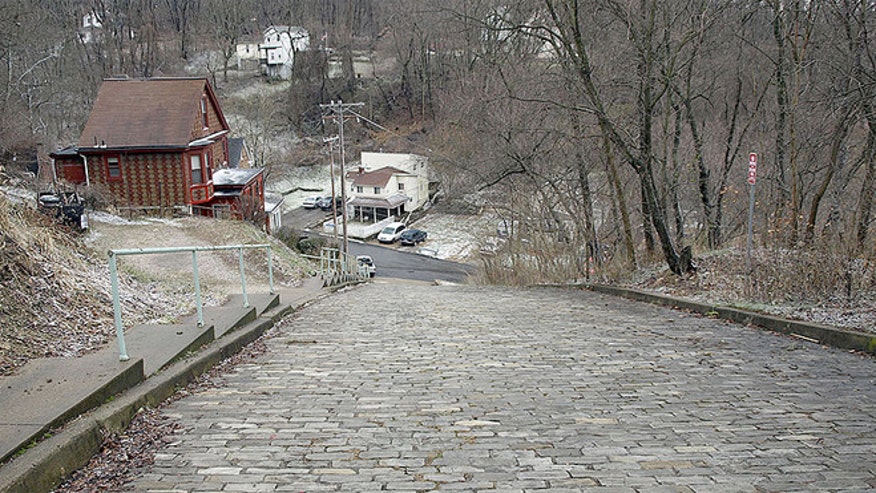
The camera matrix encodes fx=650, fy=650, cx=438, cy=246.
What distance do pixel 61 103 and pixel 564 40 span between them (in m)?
52.9

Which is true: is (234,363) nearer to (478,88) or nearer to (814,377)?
(814,377)

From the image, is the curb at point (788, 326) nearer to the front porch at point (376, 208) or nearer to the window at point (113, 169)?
the window at point (113, 169)

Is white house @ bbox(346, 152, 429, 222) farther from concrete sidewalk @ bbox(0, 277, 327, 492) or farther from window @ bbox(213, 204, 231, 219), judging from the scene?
concrete sidewalk @ bbox(0, 277, 327, 492)

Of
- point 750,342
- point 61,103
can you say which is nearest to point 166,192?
point 750,342

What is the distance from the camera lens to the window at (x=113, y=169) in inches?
1142

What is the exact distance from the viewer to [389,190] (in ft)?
174

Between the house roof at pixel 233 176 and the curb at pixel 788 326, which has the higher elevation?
the house roof at pixel 233 176

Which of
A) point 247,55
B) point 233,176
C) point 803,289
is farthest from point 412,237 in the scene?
point 247,55

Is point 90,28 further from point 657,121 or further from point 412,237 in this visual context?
point 657,121

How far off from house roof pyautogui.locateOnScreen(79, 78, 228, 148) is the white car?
18237 mm

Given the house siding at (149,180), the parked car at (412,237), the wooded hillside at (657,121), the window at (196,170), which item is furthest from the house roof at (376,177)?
the house siding at (149,180)

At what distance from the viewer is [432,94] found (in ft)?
239

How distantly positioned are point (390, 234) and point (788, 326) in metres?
39.1

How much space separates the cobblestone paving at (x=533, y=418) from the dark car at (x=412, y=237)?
121 ft
